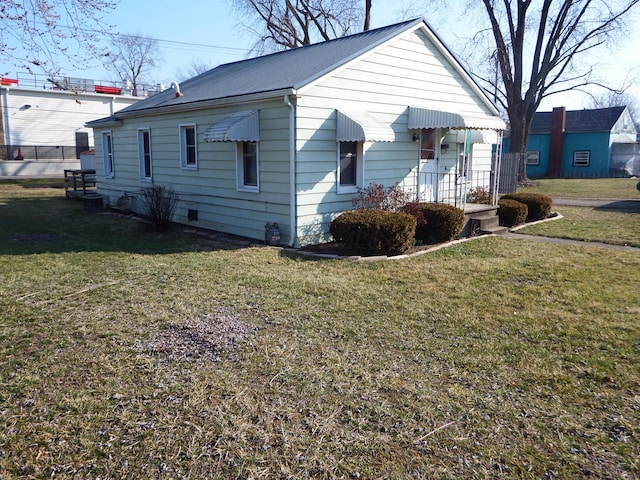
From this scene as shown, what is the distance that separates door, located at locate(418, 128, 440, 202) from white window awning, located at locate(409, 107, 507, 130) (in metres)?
0.76

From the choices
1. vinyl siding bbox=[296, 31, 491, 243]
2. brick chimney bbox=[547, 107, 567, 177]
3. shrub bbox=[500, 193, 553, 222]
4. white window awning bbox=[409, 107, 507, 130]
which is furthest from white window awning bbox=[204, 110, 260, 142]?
brick chimney bbox=[547, 107, 567, 177]

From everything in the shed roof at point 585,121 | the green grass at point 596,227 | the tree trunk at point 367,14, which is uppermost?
the tree trunk at point 367,14

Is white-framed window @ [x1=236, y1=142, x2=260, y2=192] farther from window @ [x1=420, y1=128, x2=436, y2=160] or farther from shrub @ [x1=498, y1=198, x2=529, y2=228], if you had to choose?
shrub @ [x1=498, y1=198, x2=529, y2=228]

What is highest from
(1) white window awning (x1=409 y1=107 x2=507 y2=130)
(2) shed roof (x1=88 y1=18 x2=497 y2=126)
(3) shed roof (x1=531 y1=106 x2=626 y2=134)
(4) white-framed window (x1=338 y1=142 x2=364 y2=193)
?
(3) shed roof (x1=531 y1=106 x2=626 y2=134)

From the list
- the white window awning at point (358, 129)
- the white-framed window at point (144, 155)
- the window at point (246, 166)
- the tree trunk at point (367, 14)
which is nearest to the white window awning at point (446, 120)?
the white window awning at point (358, 129)

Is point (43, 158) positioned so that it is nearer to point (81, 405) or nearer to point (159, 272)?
point (159, 272)

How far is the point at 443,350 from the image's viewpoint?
15.6 feet

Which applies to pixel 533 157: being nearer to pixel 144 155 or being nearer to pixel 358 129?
pixel 144 155

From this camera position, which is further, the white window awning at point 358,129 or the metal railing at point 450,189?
the metal railing at point 450,189

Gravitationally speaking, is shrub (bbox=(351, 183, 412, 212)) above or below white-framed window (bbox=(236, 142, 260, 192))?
below

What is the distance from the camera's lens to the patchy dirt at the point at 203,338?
15.3ft

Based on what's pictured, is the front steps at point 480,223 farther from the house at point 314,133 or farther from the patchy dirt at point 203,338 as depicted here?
the patchy dirt at point 203,338

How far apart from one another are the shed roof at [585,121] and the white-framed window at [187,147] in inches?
1316

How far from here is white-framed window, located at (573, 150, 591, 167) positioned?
36500 millimetres
